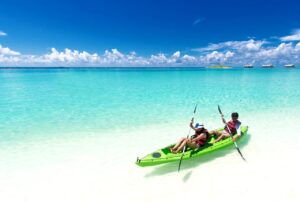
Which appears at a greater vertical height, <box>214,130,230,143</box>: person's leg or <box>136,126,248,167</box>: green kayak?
<box>214,130,230,143</box>: person's leg

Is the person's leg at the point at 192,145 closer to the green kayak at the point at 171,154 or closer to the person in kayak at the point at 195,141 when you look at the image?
the person in kayak at the point at 195,141

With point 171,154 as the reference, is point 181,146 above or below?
above

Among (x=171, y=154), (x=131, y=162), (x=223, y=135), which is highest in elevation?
(x=223, y=135)

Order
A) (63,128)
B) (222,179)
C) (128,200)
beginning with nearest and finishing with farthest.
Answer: (128,200) → (222,179) → (63,128)

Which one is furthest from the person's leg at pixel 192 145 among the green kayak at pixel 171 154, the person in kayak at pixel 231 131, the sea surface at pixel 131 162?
the person in kayak at pixel 231 131

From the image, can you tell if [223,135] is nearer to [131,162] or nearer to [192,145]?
[192,145]

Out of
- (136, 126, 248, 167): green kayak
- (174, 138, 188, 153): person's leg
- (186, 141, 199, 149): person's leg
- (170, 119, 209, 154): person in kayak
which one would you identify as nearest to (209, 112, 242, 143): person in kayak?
(136, 126, 248, 167): green kayak

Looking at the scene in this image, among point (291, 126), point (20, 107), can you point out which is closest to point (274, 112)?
point (291, 126)

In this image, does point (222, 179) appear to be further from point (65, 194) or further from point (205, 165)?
point (65, 194)

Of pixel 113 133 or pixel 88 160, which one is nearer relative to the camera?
pixel 88 160

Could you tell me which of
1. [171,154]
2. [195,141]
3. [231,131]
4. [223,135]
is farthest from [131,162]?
[231,131]

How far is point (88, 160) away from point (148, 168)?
212cm

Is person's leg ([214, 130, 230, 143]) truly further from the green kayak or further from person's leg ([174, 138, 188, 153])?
person's leg ([174, 138, 188, 153])

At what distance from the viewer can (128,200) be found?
5.32m
